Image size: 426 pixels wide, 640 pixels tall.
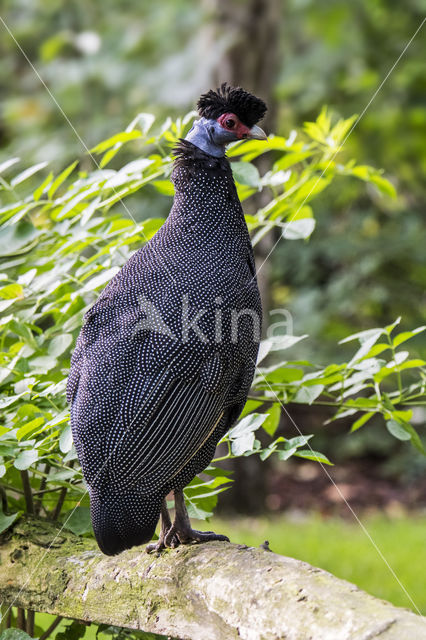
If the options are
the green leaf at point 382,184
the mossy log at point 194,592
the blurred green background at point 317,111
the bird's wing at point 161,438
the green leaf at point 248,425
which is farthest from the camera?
the blurred green background at point 317,111

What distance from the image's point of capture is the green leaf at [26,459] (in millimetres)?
1722

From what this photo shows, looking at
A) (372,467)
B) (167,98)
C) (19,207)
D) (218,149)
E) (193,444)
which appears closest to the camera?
(193,444)

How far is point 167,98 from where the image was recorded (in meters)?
6.02

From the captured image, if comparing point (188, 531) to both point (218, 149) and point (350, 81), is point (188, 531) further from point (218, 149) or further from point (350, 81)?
point (350, 81)

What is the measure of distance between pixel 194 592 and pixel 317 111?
604 cm

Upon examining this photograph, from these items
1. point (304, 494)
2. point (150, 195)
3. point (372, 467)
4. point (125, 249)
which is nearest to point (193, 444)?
point (125, 249)

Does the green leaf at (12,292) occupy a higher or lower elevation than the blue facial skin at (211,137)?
lower

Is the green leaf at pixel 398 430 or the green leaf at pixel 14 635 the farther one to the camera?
the green leaf at pixel 398 430

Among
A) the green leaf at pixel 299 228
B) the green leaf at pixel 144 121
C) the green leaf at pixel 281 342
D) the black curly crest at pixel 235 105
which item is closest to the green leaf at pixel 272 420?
the green leaf at pixel 281 342

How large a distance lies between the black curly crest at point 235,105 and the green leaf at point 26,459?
3.06 feet

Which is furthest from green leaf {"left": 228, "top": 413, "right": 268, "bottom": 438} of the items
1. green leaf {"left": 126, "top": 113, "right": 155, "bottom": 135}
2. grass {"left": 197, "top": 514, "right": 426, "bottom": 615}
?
grass {"left": 197, "top": 514, "right": 426, "bottom": 615}

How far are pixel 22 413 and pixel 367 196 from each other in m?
5.92

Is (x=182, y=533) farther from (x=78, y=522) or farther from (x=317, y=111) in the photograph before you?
(x=317, y=111)

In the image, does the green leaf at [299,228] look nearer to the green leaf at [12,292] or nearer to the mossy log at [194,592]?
the green leaf at [12,292]
